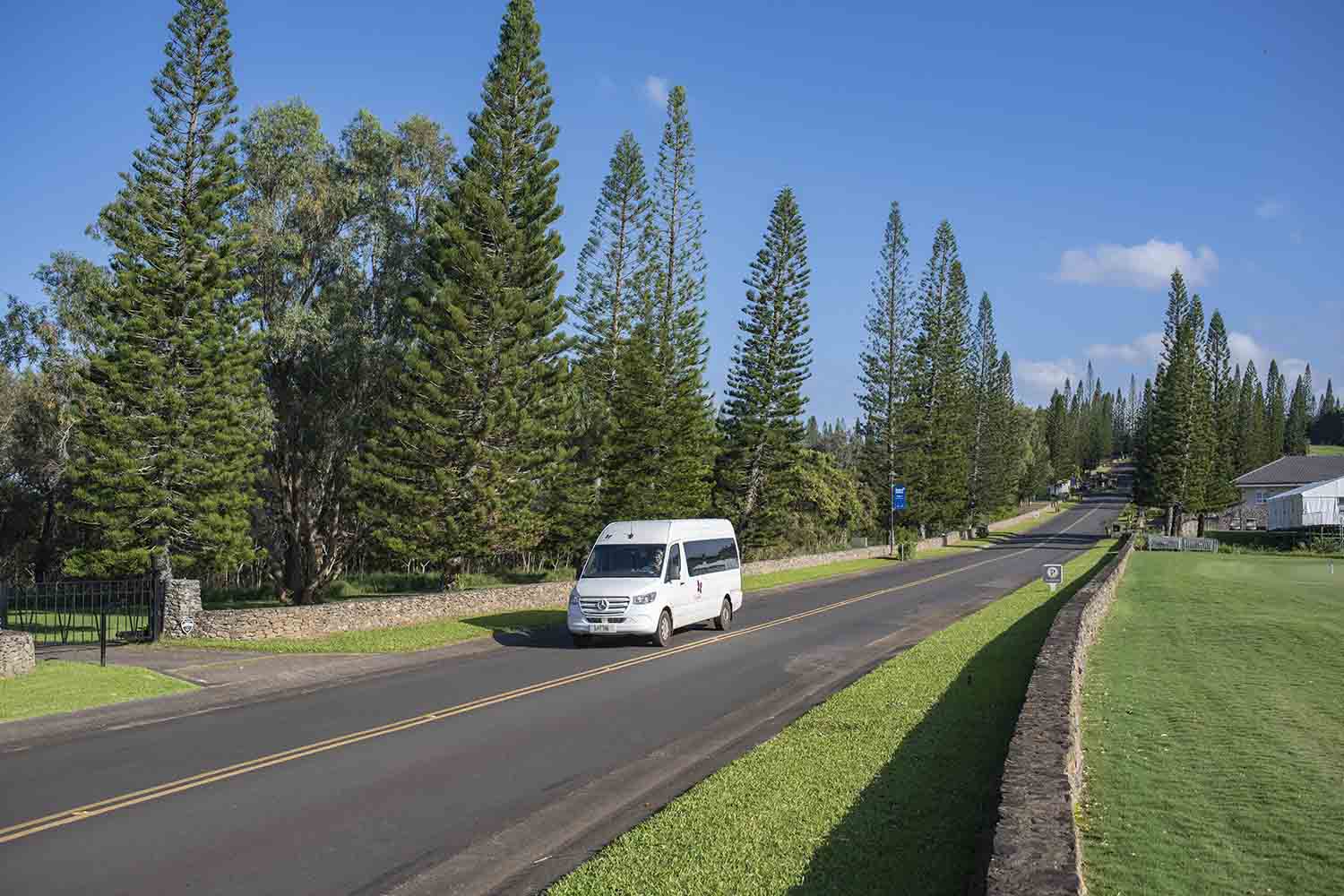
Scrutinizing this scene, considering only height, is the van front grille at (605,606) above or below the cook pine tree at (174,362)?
below

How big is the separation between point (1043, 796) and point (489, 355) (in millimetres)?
27451

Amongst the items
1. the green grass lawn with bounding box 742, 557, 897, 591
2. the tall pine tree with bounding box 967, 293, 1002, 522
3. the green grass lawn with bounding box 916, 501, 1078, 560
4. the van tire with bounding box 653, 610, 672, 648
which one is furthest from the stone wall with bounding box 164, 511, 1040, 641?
the tall pine tree with bounding box 967, 293, 1002, 522

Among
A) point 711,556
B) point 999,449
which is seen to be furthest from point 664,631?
point 999,449

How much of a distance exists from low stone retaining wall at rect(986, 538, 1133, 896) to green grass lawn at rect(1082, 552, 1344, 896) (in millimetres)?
447

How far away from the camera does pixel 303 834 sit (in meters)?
7.12

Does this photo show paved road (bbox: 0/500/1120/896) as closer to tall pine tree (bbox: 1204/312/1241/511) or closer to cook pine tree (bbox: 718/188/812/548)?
cook pine tree (bbox: 718/188/812/548)

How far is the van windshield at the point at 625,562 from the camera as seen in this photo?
18.4 metres

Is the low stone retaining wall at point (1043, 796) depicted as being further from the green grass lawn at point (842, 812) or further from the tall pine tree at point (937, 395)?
the tall pine tree at point (937, 395)

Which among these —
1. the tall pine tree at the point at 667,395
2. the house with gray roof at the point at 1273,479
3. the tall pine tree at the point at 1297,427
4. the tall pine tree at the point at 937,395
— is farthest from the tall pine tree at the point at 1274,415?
the tall pine tree at the point at 667,395

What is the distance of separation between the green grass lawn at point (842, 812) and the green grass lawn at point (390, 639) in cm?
1028

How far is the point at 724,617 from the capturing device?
21062mm

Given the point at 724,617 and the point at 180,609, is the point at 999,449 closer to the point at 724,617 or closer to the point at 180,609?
the point at 724,617

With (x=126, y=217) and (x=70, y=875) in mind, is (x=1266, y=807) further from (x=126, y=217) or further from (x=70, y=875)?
(x=126, y=217)

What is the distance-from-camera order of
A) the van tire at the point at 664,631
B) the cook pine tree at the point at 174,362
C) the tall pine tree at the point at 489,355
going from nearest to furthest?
the van tire at the point at 664,631 < the cook pine tree at the point at 174,362 < the tall pine tree at the point at 489,355
